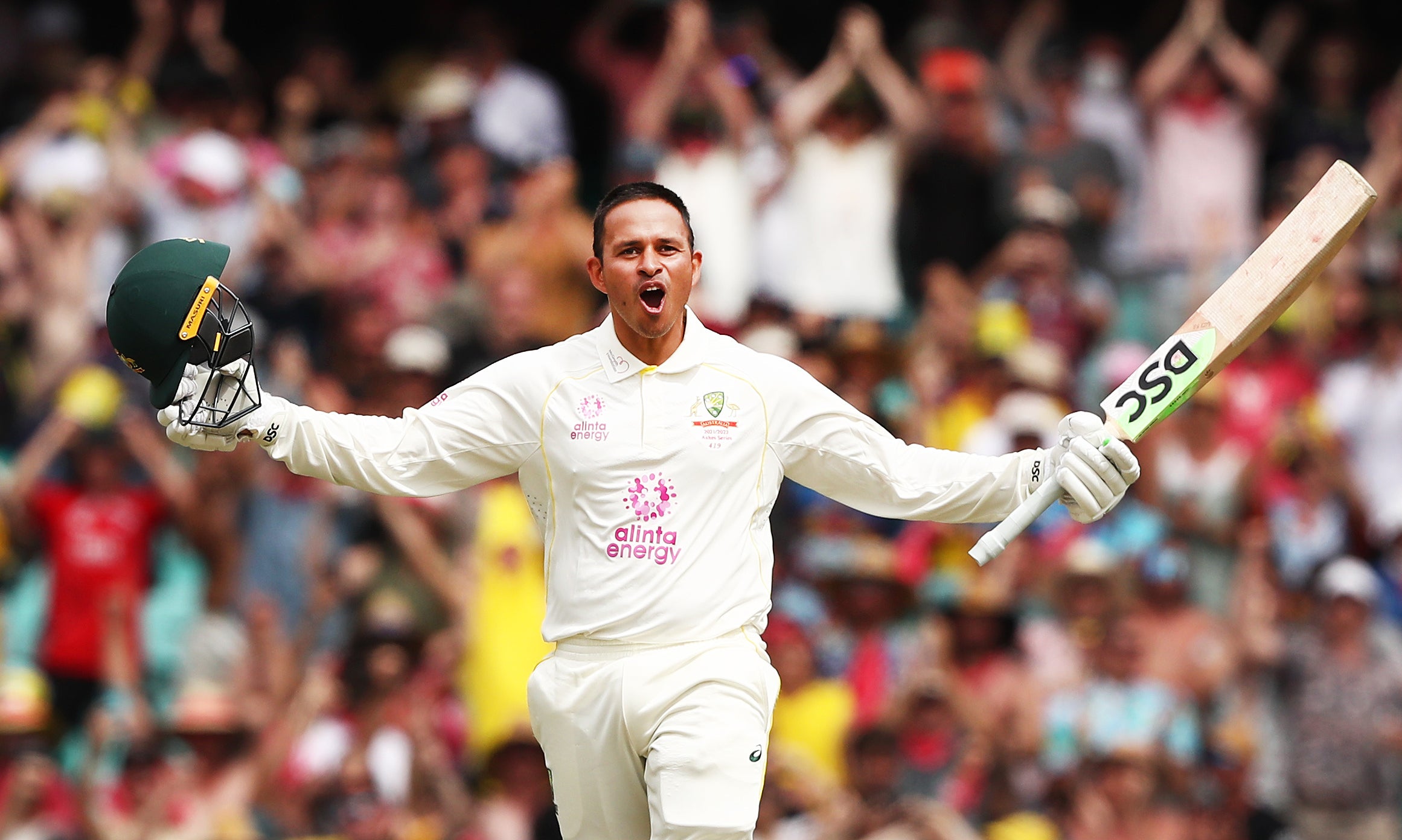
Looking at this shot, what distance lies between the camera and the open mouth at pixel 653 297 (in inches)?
276

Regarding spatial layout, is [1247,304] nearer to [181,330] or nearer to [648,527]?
[648,527]

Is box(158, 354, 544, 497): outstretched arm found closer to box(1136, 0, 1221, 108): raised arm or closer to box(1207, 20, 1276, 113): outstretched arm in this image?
box(1136, 0, 1221, 108): raised arm

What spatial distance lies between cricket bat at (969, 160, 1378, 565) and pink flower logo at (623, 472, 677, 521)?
3.95ft

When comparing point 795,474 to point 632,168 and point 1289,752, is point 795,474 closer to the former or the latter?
point 1289,752

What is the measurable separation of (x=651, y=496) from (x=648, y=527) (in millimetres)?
110

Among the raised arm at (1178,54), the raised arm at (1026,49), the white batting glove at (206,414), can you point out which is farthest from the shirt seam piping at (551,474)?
the raised arm at (1178,54)

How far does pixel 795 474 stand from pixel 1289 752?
6.01 meters

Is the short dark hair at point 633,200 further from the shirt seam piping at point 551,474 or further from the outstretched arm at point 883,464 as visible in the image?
the outstretched arm at point 883,464

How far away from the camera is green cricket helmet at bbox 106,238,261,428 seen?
6.84 metres

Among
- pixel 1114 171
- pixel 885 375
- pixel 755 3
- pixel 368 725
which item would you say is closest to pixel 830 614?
pixel 885 375

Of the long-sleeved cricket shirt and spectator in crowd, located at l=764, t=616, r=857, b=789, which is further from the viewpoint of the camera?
spectator in crowd, located at l=764, t=616, r=857, b=789

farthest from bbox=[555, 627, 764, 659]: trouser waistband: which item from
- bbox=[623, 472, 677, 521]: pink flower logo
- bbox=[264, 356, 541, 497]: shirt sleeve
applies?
bbox=[264, 356, 541, 497]: shirt sleeve

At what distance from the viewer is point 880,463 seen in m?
7.25

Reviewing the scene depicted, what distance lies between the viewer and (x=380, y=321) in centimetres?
1355
